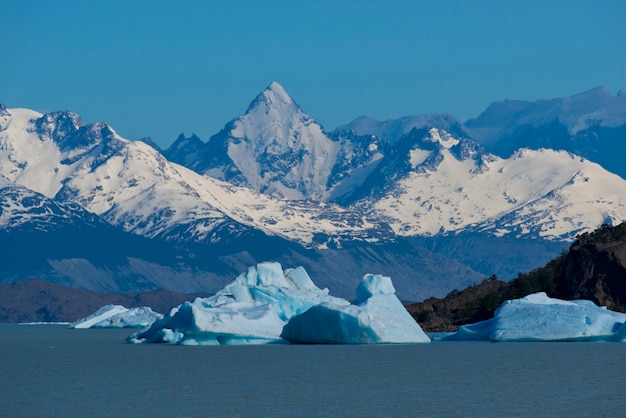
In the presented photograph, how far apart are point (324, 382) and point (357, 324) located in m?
34.0

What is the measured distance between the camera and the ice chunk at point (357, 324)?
5002 inches

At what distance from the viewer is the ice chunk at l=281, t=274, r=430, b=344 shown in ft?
417

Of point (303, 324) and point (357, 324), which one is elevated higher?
point (303, 324)

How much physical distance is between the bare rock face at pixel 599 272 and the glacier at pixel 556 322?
31850 mm

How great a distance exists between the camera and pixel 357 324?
421ft

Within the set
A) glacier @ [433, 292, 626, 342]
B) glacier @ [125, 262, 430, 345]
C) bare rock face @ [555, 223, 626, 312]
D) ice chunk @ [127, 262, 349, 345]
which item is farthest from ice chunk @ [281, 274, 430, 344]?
bare rock face @ [555, 223, 626, 312]

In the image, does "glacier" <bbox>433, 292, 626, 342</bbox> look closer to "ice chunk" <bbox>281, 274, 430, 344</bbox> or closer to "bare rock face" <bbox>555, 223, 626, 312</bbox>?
"ice chunk" <bbox>281, 274, 430, 344</bbox>

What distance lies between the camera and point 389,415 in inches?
2953

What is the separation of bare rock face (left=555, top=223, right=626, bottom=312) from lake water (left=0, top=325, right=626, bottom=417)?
112 ft

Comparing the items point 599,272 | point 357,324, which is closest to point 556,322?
point 357,324

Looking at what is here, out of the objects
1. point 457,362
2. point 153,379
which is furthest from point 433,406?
point 457,362

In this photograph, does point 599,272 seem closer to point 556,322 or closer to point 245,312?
point 556,322

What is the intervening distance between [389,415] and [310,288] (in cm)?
11133

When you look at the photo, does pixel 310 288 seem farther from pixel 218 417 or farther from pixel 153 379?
pixel 218 417
